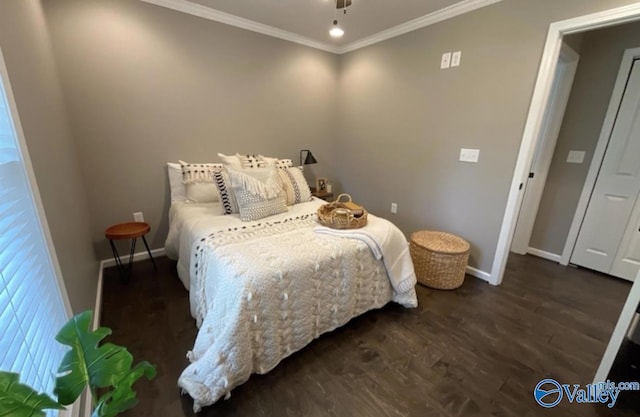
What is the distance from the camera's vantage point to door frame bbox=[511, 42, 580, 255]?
2.66 m

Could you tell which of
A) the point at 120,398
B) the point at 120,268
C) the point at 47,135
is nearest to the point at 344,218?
the point at 120,398

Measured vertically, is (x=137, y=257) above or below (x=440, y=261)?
below

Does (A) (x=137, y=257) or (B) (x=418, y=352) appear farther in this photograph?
(A) (x=137, y=257)

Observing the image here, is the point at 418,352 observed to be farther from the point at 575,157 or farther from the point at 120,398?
the point at 575,157

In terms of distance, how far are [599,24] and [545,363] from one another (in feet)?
7.51

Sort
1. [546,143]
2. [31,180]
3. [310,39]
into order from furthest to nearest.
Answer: [310,39], [546,143], [31,180]

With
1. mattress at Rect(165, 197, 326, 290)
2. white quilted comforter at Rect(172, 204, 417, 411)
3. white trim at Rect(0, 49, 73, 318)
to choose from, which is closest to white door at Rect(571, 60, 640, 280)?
white quilted comforter at Rect(172, 204, 417, 411)

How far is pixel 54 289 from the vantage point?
1118 mm

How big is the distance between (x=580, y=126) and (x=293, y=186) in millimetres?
3084

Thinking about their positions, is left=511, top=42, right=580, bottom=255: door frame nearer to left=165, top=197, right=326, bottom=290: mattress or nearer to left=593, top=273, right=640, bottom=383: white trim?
left=593, top=273, right=640, bottom=383: white trim

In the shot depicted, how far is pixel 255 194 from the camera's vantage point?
2078 millimetres

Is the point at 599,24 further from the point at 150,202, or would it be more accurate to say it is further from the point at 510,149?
the point at 150,202

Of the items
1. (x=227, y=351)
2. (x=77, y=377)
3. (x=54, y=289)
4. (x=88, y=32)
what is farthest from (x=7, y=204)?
(x=88, y=32)

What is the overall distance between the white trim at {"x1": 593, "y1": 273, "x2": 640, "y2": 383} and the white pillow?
3173 millimetres
